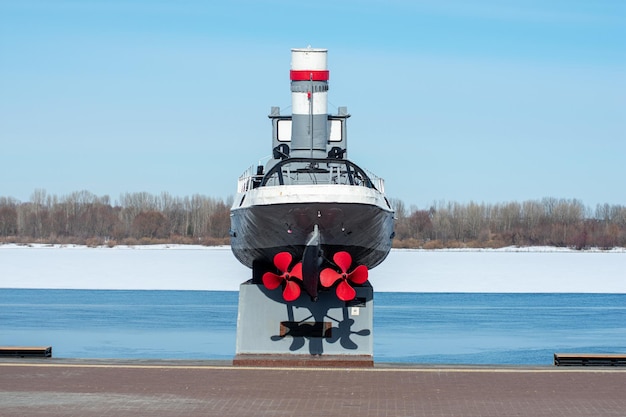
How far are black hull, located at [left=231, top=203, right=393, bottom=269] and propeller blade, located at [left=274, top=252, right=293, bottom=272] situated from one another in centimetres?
26

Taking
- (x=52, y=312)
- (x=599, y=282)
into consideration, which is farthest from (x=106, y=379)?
(x=599, y=282)

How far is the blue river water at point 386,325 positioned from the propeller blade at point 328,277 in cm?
577

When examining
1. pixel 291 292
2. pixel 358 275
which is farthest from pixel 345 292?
pixel 291 292

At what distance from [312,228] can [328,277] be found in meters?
0.77

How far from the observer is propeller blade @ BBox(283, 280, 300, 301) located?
15086mm

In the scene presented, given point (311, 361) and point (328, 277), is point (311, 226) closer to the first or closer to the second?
point (328, 277)

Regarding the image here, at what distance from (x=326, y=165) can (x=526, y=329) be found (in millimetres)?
11188

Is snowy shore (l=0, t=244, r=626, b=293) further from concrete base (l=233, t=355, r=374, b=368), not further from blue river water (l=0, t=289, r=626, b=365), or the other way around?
concrete base (l=233, t=355, r=374, b=368)

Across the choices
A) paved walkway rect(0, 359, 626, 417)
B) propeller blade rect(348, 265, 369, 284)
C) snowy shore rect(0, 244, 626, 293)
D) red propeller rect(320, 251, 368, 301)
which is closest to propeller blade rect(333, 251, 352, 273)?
red propeller rect(320, 251, 368, 301)

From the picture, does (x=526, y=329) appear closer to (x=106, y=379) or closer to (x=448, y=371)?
(x=448, y=371)

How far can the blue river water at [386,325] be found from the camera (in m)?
22.2

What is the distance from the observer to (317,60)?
63.8 feet

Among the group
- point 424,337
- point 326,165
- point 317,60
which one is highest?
point 317,60

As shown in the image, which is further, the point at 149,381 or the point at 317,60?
the point at 317,60
